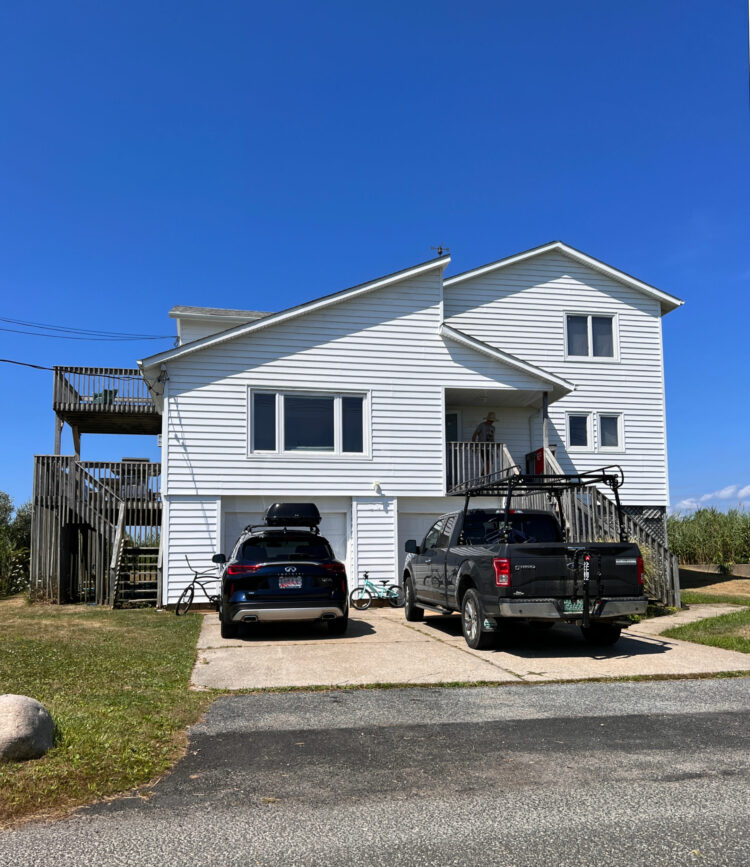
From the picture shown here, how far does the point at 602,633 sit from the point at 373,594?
714 centimetres

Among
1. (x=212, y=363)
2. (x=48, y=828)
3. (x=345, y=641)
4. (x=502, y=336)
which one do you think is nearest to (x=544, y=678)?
(x=345, y=641)

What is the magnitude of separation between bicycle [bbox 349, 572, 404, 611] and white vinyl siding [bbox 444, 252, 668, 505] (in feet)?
19.7

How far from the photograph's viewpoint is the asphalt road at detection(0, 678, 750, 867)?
3.77 m

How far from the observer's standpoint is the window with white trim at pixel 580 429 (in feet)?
68.5

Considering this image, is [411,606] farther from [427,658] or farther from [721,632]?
[721,632]

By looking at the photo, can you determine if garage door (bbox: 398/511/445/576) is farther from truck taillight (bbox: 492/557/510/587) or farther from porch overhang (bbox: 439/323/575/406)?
truck taillight (bbox: 492/557/510/587)

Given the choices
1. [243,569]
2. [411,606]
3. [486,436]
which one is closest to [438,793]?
[243,569]

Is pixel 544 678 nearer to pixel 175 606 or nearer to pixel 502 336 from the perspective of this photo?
pixel 175 606

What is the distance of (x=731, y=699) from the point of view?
7234 mm

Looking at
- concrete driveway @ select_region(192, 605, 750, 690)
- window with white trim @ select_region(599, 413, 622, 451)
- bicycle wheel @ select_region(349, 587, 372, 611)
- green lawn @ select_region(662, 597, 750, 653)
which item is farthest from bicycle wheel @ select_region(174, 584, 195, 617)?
window with white trim @ select_region(599, 413, 622, 451)

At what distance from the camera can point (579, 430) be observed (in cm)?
2098

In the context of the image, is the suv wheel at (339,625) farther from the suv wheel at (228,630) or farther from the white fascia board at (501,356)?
the white fascia board at (501,356)

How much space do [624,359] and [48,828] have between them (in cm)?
1963

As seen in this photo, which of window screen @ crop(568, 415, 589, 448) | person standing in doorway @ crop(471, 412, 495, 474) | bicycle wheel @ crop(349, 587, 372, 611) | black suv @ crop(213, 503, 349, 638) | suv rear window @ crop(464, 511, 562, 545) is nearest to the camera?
black suv @ crop(213, 503, 349, 638)
